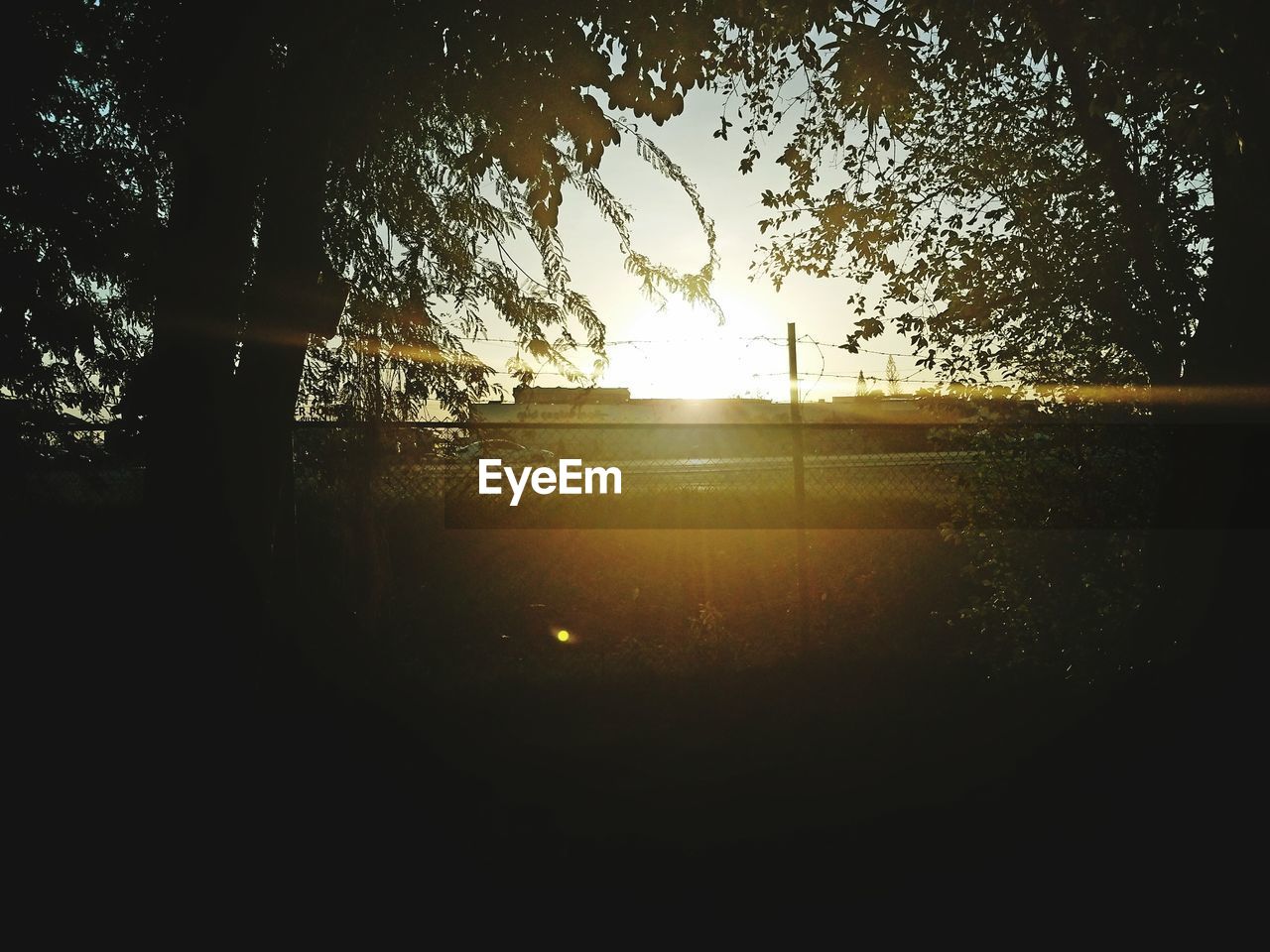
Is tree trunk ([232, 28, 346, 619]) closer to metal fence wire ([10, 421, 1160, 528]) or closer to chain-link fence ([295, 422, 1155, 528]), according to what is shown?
metal fence wire ([10, 421, 1160, 528])

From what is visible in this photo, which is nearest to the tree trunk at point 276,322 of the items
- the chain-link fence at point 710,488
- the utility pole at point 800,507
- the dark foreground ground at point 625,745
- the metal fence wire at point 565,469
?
the dark foreground ground at point 625,745

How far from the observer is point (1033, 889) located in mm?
3010

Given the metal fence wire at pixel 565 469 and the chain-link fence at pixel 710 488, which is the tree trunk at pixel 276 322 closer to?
the metal fence wire at pixel 565 469

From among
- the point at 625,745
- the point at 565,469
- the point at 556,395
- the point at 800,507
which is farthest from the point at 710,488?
the point at 625,745

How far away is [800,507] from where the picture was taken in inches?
256

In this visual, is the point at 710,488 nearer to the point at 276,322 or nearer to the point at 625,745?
the point at 625,745

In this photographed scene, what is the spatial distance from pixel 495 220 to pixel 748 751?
3.97 meters

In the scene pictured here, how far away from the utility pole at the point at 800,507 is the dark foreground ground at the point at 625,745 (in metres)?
0.21

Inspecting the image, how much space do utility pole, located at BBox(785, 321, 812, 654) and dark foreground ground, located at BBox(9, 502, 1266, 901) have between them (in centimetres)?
21

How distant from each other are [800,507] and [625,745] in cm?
282

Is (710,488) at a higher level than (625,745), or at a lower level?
higher

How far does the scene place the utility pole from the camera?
602cm

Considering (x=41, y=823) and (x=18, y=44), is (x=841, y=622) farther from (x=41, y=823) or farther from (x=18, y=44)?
(x=18, y=44)

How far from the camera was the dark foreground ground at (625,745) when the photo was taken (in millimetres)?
3314
